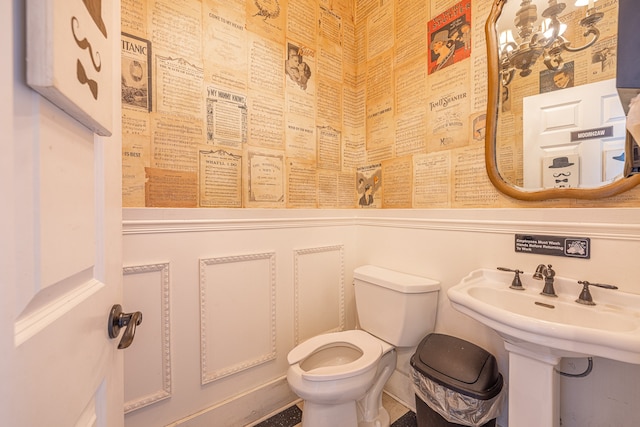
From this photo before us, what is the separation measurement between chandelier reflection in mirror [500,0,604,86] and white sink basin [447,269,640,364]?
0.96m

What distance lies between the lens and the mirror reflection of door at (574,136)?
0.99 metres

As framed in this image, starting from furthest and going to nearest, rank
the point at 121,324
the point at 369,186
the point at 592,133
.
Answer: the point at 369,186 → the point at 592,133 → the point at 121,324

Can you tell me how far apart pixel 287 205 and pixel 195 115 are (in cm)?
71

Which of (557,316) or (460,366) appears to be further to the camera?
(460,366)

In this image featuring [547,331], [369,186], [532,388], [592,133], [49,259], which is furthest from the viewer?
[369,186]

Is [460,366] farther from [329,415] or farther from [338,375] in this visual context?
[329,415]

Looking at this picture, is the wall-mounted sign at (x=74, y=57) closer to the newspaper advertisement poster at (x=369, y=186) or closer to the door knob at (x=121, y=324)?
the door knob at (x=121, y=324)

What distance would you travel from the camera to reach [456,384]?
1.05 m

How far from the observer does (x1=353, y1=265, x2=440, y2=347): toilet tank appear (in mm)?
1383

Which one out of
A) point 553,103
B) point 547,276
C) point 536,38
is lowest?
point 547,276

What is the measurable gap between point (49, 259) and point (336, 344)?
1.40 m

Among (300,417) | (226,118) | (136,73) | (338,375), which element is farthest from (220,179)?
(300,417)

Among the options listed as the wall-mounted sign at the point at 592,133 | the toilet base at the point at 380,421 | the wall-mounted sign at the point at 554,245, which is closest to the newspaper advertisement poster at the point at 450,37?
the wall-mounted sign at the point at 592,133

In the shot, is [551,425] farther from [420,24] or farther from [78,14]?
[420,24]
